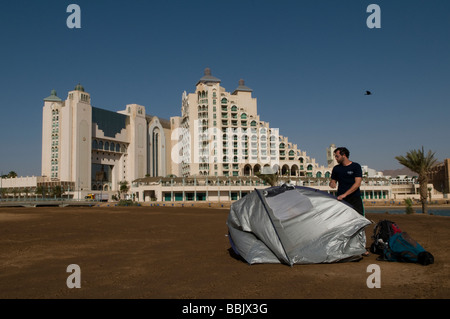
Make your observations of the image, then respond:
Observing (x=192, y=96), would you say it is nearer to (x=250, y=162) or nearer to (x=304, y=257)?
(x=250, y=162)

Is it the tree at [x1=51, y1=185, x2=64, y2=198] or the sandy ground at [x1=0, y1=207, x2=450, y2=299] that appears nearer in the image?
the sandy ground at [x1=0, y1=207, x2=450, y2=299]

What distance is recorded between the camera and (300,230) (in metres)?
6.35

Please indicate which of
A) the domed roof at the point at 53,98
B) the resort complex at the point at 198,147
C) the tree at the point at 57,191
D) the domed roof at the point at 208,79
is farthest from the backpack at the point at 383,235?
the domed roof at the point at 53,98

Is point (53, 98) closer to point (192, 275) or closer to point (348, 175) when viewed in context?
point (348, 175)

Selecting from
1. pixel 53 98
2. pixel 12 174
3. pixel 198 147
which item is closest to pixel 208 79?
pixel 198 147

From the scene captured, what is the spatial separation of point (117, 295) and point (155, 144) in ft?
420

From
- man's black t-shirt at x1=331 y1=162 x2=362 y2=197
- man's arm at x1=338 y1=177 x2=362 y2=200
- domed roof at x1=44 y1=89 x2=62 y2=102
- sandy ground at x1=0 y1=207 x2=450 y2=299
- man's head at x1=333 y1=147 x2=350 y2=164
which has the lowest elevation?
sandy ground at x1=0 y1=207 x2=450 y2=299

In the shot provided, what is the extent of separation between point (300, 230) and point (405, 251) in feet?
5.90

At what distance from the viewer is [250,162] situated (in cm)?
9788

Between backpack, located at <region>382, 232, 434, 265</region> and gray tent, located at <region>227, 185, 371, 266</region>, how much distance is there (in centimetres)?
47

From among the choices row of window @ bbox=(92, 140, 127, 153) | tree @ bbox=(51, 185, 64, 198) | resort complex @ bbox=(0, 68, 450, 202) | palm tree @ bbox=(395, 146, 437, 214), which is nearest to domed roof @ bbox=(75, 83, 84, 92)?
resort complex @ bbox=(0, 68, 450, 202)

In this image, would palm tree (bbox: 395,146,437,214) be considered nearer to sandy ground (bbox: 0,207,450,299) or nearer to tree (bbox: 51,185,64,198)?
sandy ground (bbox: 0,207,450,299)

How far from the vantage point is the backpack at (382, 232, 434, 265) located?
5.84m
